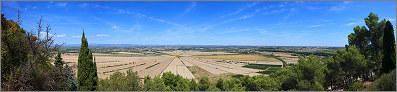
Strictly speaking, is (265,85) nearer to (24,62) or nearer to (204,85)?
(204,85)

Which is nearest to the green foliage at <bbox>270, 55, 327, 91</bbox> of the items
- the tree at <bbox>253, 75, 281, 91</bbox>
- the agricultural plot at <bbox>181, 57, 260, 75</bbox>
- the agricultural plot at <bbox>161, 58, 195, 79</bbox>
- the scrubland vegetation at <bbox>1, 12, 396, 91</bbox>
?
the scrubland vegetation at <bbox>1, 12, 396, 91</bbox>

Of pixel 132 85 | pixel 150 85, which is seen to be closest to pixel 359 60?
pixel 150 85

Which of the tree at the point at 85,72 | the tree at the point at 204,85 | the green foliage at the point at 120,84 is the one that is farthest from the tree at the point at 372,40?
the tree at the point at 85,72

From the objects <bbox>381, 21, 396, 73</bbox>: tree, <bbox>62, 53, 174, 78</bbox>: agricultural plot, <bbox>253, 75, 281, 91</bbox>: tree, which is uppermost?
<bbox>381, 21, 396, 73</bbox>: tree

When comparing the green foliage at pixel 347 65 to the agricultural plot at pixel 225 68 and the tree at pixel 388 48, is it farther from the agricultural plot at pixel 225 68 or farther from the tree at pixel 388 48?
the agricultural plot at pixel 225 68

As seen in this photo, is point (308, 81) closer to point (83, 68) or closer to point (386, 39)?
point (386, 39)

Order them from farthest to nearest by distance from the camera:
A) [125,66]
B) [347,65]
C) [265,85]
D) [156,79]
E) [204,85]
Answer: [125,66], [347,65], [156,79], [265,85], [204,85]

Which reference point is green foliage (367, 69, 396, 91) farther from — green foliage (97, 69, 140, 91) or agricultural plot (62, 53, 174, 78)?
agricultural plot (62, 53, 174, 78)

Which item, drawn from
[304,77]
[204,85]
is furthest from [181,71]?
[304,77]
